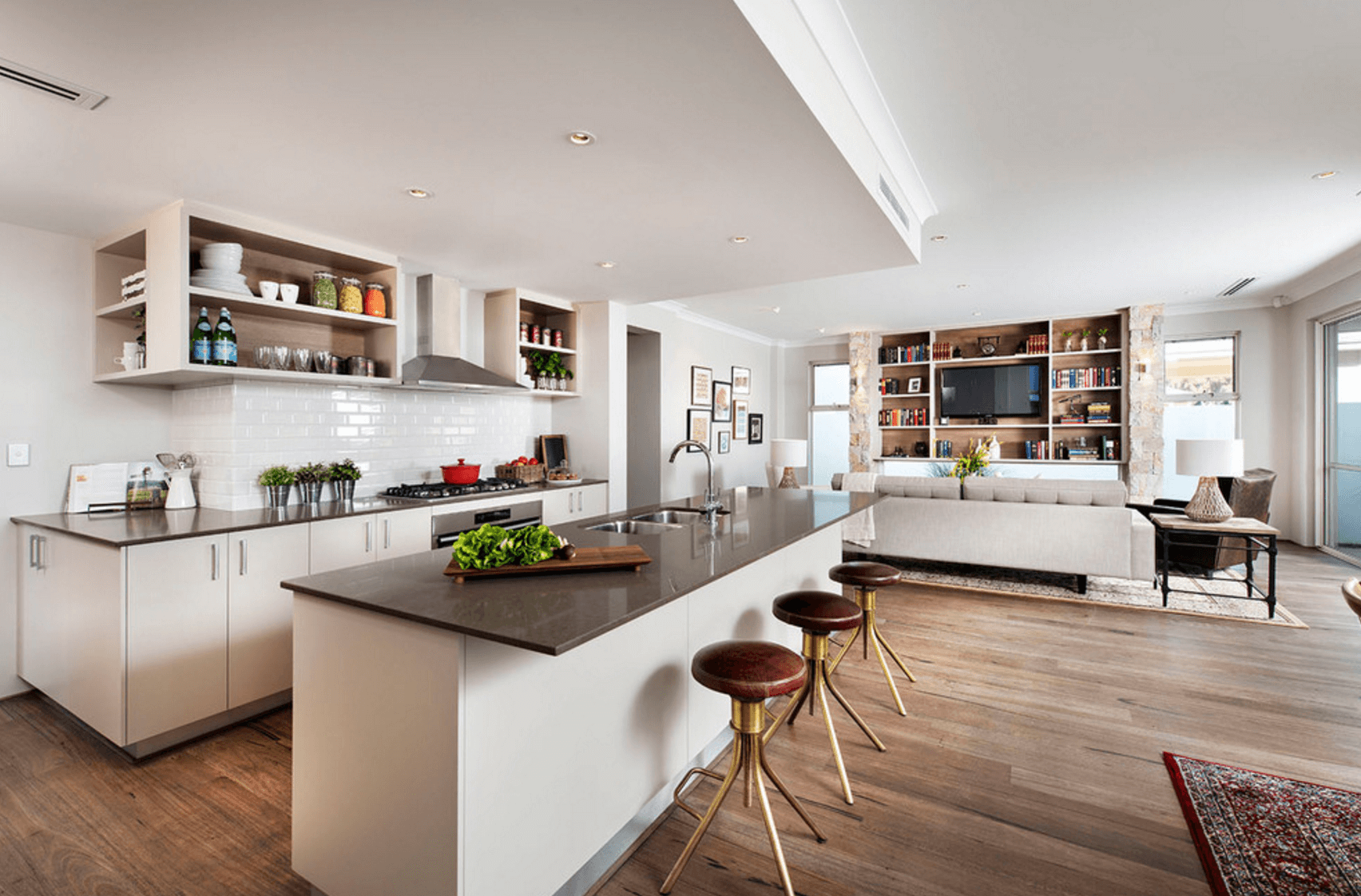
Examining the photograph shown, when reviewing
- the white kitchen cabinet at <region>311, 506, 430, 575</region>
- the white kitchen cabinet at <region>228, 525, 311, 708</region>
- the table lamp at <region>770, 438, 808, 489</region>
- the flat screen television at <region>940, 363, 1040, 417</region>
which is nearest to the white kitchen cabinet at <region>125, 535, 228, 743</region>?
the white kitchen cabinet at <region>228, 525, 311, 708</region>

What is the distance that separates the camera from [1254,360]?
6.84m

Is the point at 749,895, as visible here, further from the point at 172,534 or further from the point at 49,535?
the point at 49,535

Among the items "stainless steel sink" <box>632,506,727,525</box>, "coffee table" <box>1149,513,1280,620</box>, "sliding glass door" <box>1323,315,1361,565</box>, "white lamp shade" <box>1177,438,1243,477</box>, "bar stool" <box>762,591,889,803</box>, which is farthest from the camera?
"sliding glass door" <box>1323,315,1361,565</box>

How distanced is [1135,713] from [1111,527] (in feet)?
7.27

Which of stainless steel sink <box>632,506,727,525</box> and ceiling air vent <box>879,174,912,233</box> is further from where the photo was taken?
stainless steel sink <box>632,506,727,525</box>

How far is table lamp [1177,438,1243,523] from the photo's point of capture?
14.4 feet

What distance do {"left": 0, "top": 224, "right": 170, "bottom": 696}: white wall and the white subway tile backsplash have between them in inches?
14.4

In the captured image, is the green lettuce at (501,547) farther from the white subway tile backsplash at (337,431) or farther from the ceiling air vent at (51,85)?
the white subway tile backsplash at (337,431)

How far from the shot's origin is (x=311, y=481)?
→ 3500mm

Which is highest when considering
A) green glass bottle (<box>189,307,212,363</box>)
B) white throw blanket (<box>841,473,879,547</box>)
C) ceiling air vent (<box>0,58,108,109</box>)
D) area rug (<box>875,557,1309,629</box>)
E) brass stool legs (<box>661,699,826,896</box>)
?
ceiling air vent (<box>0,58,108,109</box>)

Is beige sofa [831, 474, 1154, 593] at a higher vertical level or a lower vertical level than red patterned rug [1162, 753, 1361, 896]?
higher

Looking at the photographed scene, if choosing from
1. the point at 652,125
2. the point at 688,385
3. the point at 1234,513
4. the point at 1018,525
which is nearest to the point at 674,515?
the point at 652,125

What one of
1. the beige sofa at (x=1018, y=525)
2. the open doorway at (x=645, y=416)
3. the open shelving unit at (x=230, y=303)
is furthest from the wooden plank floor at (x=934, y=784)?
the open doorway at (x=645, y=416)

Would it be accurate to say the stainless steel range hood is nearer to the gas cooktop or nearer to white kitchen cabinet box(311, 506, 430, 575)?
the gas cooktop
